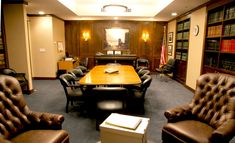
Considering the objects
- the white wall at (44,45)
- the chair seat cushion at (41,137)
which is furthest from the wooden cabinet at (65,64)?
the chair seat cushion at (41,137)

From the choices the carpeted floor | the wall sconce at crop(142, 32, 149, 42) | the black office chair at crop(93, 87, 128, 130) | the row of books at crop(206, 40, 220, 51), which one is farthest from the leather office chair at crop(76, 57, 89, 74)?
the row of books at crop(206, 40, 220, 51)

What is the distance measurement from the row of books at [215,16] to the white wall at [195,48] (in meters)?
0.21

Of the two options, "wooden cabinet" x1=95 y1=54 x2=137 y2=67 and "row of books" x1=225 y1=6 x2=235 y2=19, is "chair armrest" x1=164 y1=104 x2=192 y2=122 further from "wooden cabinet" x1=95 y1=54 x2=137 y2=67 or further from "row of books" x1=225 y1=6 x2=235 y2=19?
"wooden cabinet" x1=95 y1=54 x2=137 y2=67

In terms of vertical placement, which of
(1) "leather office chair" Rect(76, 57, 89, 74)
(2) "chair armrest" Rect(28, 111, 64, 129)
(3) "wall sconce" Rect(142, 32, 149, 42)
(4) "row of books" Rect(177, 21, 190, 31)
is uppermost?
(4) "row of books" Rect(177, 21, 190, 31)

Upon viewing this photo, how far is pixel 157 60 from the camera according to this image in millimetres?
8250

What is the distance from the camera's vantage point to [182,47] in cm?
612

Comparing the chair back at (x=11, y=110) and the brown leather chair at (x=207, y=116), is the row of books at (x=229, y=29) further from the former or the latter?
the chair back at (x=11, y=110)

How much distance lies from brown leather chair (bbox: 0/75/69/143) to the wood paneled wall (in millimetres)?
6219

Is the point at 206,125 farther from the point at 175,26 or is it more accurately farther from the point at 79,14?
the point at 79,14

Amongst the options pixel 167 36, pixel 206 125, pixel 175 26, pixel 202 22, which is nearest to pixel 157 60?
pixel 167 36

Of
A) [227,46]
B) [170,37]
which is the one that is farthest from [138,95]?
[170,37]

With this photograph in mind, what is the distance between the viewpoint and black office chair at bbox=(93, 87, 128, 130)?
2.50 m

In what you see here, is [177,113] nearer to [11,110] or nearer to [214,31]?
[11,110]

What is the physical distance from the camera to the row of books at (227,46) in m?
3.44
